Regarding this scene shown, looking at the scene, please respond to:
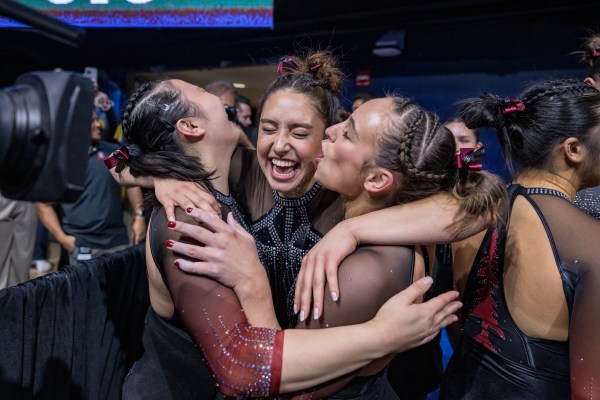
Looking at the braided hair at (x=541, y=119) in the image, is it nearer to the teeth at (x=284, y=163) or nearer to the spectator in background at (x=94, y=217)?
the teeth at (x=284, y=163)

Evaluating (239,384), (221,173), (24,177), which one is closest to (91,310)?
(221,173)

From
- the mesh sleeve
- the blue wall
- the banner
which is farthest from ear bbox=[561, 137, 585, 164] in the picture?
the blue wall

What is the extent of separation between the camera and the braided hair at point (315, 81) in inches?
66.6

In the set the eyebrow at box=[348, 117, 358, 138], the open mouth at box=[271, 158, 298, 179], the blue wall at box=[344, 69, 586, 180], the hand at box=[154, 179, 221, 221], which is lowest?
the hand at box=[154, 179, 221, 221]

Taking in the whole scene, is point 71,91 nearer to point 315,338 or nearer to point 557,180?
point 315,338

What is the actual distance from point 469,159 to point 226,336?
2.30 feet

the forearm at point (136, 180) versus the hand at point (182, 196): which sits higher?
the forearm at point (136, 180)

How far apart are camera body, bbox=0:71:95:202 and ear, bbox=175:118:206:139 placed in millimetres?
690

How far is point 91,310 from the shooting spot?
1866mm

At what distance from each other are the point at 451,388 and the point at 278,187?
2.62ft

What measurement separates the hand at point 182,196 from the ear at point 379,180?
0.40m

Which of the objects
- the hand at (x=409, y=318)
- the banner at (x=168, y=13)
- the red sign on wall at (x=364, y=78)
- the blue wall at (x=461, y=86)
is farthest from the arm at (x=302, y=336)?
the red sign on wall at (x=364, y=78)

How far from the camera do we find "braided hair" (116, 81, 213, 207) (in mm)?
1425

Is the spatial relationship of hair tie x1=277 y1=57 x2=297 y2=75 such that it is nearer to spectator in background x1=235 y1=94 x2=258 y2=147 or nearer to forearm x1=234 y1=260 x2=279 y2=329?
forearm x1=234 y1=260 x2=279 y2=329
